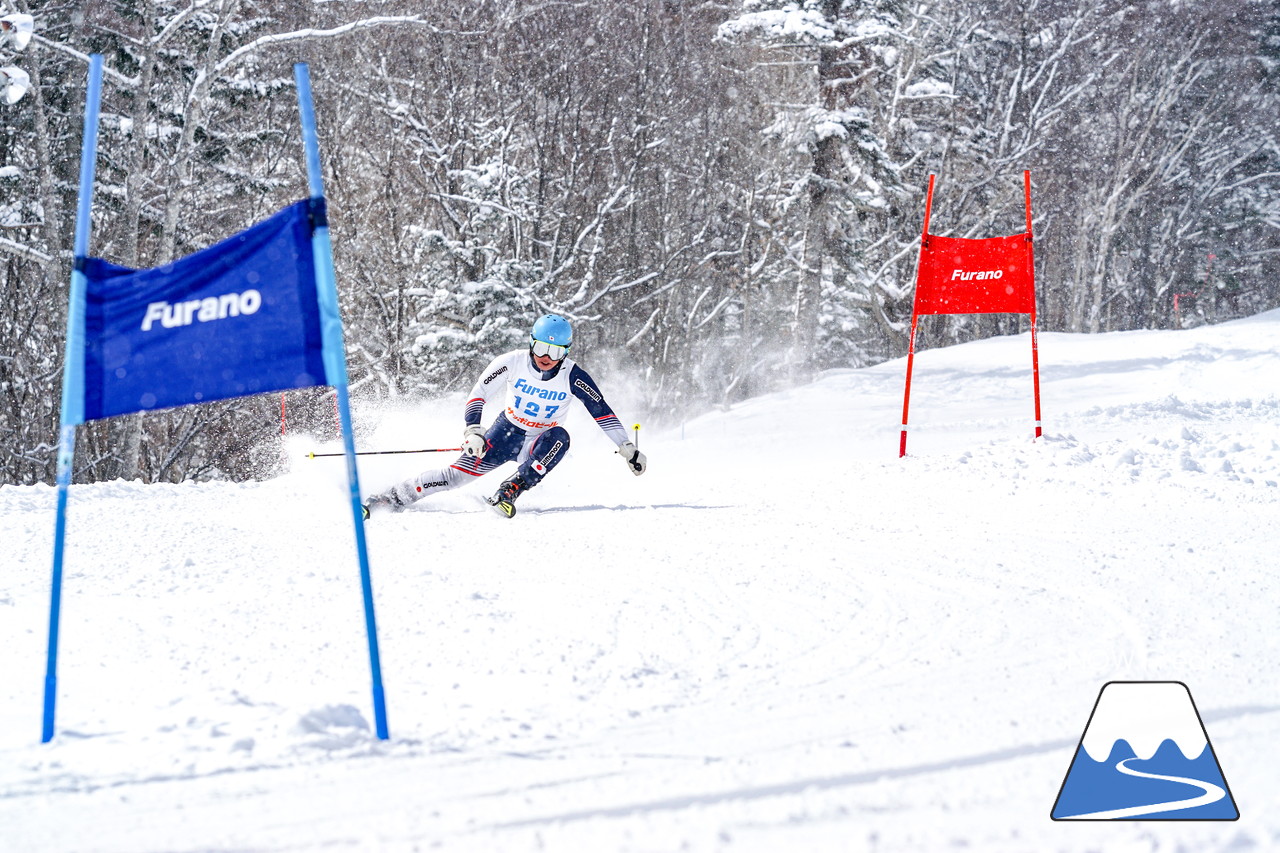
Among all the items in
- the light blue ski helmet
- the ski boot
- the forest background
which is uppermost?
the forest background

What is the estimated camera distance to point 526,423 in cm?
855

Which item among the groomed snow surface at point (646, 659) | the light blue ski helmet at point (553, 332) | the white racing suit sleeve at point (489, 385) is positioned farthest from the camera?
the white racing suit sleeve at point (489, 385)

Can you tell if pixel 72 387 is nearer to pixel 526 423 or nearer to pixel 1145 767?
pixel 1145 767

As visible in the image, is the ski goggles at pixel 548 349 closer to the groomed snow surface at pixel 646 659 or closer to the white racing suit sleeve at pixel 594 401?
the white racing suit sleeve at pixel 594 401

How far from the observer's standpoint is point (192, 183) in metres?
18.2

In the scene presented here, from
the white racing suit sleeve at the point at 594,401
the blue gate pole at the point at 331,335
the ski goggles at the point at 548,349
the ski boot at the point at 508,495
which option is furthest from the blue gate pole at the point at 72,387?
the white racing suit sleeve at the point at 594,401

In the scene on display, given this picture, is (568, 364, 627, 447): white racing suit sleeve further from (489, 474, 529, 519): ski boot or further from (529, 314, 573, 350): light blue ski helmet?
(489, 474, 529, 519): ski boot

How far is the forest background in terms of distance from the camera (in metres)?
16.4

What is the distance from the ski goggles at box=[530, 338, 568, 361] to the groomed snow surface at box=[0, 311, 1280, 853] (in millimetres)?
1272

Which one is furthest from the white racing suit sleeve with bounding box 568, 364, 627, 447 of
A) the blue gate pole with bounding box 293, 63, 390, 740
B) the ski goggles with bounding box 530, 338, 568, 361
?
the blue gate pole with bounding box 293, 63, 390, 740

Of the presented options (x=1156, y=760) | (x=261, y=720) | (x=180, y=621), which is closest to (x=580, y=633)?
(x=261, y=720)

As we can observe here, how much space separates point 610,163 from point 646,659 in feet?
68.1

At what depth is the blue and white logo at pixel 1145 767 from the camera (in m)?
2.71

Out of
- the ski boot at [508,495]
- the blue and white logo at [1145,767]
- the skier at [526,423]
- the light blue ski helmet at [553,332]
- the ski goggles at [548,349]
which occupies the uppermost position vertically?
the light blue ski helmet at [553,332]
